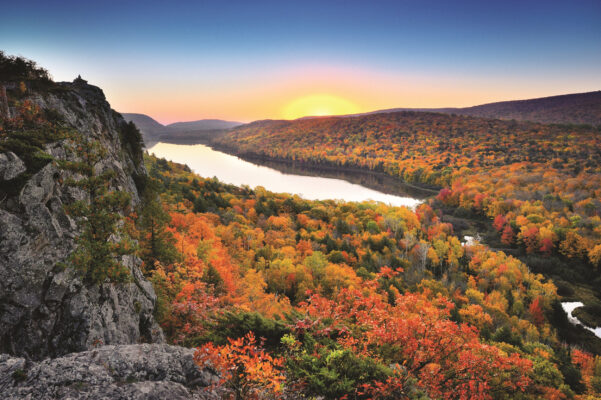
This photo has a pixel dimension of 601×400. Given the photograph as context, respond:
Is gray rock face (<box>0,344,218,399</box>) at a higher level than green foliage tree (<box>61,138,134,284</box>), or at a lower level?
lower

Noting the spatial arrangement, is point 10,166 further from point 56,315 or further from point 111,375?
point 111,375

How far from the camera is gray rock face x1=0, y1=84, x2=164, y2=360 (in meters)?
7.34

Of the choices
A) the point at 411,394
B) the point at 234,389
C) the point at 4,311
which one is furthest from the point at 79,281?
the point at 411,394

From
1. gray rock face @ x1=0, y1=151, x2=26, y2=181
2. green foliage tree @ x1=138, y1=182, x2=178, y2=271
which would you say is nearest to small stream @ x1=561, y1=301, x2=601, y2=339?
green foliage tree @ x1=138, y1=182, x2=178, y2=271

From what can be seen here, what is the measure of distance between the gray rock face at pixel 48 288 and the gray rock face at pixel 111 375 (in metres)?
1.79

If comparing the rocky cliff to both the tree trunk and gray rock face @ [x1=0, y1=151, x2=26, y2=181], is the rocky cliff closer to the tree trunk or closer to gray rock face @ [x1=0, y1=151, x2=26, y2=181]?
gray rock face @ [x1=0, y1=151, x2=26, y2=181]

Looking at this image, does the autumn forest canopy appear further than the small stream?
No

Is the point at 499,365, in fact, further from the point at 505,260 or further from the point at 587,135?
the point at 587,135

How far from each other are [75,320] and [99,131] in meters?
16.4

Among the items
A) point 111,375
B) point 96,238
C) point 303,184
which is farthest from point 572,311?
point 303,184

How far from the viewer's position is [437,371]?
12.6 metres

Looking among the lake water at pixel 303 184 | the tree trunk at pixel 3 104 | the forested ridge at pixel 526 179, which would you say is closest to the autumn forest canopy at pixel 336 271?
the tree trunk at pixel 3 104

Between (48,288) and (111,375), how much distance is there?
363cm

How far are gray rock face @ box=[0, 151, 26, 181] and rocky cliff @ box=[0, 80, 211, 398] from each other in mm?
24
